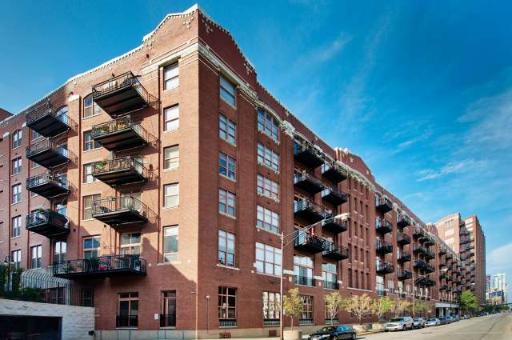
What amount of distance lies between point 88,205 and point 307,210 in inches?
778

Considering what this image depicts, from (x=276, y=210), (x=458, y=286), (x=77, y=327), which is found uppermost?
(x=276, y=210)

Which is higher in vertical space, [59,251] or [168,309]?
[59,251]

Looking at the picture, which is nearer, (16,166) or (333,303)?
(333,303)

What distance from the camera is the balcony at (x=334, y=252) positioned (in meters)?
51.0

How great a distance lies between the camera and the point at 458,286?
5822 inches

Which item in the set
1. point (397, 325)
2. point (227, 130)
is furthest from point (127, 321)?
point (397, 325)

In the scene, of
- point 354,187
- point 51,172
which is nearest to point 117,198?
point 51,172

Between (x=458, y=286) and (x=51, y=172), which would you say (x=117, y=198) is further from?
(x=458, y=286)

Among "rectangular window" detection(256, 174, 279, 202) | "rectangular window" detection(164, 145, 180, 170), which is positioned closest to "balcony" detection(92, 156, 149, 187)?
"rectangular window" detection(164, 145, 180, 170)

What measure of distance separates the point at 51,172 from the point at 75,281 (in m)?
10.6

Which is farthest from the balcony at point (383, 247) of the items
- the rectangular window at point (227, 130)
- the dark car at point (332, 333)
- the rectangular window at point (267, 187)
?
the rectangular window at point (227, 130)

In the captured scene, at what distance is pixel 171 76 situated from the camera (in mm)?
36469

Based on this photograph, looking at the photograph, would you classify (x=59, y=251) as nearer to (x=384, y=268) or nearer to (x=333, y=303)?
(x=333, y=303)

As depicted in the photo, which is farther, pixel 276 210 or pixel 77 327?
pixel 276 210
